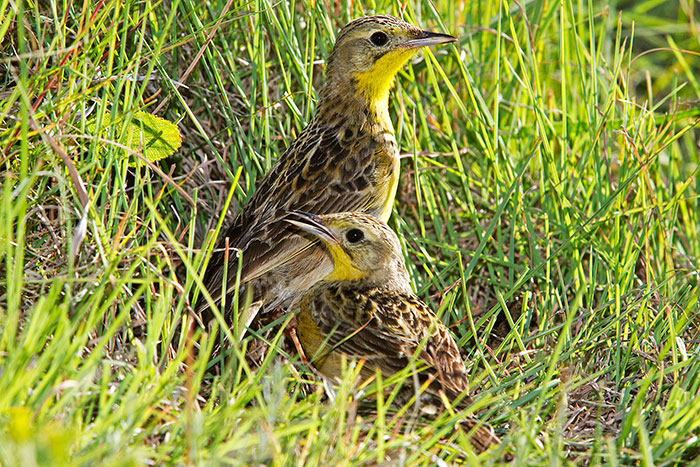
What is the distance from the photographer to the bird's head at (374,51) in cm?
492

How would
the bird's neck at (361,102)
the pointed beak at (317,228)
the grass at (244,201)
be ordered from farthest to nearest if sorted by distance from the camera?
1. the bird's neck at (361,102)
2. the pointed beak at (317,228)
3. the grass at (244,201)

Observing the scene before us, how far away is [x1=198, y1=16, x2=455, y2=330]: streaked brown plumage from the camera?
A: 4.75 m

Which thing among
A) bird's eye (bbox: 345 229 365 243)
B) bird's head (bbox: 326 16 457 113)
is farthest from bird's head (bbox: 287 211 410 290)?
bird's head (bbox: 326 16 457 113)

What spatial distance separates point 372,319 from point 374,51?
5.79 ft

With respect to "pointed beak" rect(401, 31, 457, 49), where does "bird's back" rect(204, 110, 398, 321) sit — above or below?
below

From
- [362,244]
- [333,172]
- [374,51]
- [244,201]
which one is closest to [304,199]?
[333,172]

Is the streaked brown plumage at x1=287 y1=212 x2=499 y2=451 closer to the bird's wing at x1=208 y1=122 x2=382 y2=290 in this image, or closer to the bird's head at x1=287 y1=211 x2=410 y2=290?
the bird's head at x1=287 y1=211 x2=410 y2=290

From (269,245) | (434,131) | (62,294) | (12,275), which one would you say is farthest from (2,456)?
(434,131)

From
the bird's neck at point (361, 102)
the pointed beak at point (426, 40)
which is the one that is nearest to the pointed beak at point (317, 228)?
the bird's neck at point (361, 102)

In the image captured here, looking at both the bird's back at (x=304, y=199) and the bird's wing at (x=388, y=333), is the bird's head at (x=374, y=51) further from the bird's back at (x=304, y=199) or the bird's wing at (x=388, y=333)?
the bird's wing at (x=388, y=333)

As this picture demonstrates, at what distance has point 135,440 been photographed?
2.80 meters

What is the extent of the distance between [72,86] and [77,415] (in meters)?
1.67

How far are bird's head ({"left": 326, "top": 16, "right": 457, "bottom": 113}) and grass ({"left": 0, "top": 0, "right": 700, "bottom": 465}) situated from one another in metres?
0.21

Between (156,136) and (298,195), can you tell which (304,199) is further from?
(156,136)
